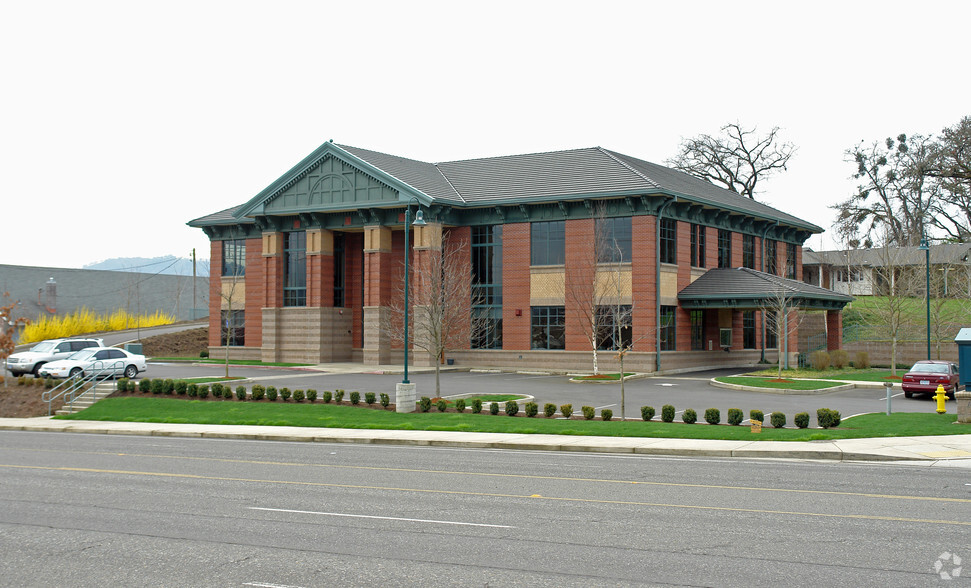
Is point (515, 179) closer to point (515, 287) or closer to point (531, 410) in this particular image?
point (515, 287)

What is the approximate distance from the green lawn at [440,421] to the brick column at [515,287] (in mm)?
18130

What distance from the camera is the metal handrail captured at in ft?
106

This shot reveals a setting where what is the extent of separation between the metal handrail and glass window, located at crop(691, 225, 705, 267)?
95.7ft

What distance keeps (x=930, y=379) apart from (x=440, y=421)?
18.3 metres

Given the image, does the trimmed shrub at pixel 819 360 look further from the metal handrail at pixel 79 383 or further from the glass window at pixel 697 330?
the metal handrail at pixel 79 383

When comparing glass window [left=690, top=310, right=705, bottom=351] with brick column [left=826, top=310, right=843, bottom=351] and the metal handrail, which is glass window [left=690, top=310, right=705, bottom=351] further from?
the metal handrail

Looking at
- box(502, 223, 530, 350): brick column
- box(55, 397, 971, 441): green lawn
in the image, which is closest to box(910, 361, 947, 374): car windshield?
box(55, 397, 971, 441): green lawn

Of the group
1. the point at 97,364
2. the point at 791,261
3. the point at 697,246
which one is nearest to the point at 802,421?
the point at 697,246

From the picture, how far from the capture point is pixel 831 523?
10.7 meters

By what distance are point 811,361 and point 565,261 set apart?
13.2 meters

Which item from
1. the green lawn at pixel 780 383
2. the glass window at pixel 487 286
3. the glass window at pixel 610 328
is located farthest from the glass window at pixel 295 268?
the green lawn at pixel 780 383

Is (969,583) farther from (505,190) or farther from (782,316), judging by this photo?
(505,190)

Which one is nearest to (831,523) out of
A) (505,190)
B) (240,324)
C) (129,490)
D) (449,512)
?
(449,512)

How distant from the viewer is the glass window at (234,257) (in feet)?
185
